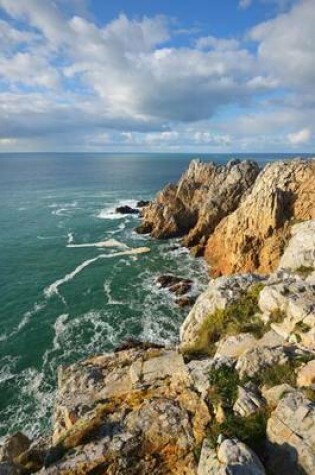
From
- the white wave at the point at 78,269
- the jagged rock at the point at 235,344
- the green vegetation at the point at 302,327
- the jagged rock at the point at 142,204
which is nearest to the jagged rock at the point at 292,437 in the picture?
the green vegetation at the point at 302,327

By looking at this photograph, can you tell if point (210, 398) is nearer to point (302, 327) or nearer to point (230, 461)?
point (230, 461)

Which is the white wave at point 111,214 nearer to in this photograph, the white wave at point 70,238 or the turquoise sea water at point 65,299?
the turquoise sea water at point 65,299

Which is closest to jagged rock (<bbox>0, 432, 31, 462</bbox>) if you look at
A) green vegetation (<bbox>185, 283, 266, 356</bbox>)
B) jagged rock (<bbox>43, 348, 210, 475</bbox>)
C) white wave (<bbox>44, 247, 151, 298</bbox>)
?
jagged rock (<bbox>43, 348, 210, 475</bbox>)

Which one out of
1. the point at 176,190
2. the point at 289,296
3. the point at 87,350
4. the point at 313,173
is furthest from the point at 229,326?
the point at 176,190

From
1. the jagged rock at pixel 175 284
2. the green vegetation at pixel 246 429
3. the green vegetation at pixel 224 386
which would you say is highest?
the green vegetation at pixel 246 429

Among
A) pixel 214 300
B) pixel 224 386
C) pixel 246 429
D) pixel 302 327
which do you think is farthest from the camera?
pixel 214 300

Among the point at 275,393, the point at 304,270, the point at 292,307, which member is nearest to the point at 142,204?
the point at 304,270

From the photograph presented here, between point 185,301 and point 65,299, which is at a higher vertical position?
point 185,301

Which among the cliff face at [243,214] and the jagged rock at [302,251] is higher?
the jagged rock at [302,251]
